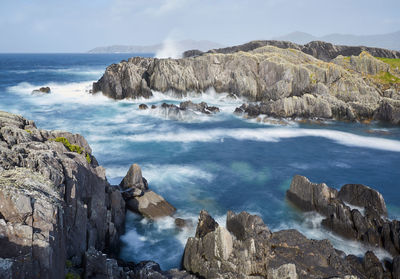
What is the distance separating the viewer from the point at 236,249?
58.0 feet

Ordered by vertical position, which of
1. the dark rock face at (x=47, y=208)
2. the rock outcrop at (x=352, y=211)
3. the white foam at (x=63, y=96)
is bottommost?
the rock outcrop at (x=352, y=211)

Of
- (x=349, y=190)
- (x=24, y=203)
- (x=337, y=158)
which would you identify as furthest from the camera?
(x=337, y=158)

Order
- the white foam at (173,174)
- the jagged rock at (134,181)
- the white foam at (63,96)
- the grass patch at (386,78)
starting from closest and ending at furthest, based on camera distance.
Answer: the jagged rock at (134,181) < the white foam at (173,174) < the grass patch at (386,78) < the white foam at (63,96)

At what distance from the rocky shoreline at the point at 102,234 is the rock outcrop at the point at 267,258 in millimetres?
55

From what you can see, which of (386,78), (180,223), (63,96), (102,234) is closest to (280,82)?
(386,78)

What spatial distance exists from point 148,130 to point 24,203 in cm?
4825

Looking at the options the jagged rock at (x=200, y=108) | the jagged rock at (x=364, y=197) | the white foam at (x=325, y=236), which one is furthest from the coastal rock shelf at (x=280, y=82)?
the white foam at (x=325, y=236)

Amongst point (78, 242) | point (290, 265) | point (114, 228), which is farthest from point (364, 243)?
point (78, 242)

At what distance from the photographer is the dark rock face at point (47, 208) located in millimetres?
10969

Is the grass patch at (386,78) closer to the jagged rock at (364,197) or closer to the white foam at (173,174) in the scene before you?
the jagged rock at (364,197)

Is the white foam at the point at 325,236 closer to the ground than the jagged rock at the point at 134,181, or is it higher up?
closer to the ground

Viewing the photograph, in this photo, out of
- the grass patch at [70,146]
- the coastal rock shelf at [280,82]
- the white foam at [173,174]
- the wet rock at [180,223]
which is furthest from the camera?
the coastal rock shelf at [280,82]

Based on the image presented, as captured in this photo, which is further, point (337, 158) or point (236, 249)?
point (337, 158)

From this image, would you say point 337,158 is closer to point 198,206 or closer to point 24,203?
point 198,206
